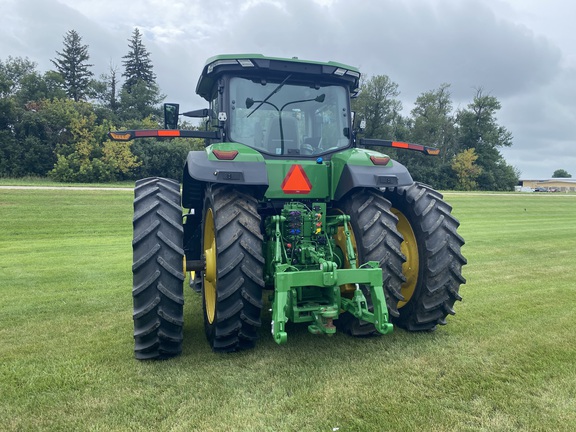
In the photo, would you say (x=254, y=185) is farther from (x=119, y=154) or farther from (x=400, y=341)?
(x=119, y=154)

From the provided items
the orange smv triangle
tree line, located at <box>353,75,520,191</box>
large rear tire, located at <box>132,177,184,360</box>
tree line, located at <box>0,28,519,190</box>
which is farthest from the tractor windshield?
tree line, located at <box>353,75,520,191</box>

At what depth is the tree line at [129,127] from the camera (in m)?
39.9

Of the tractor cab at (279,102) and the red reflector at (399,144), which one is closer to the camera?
the tractor cab at (279,102)

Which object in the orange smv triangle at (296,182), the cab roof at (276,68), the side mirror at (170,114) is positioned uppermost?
the cab roof at (276,68)

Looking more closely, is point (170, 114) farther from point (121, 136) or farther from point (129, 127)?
point (129, 127)

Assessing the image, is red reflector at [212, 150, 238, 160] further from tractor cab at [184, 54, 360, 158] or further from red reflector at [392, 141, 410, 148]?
red reflector at [392, 141, 410, 148]

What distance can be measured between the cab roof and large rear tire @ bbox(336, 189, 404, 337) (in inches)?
56.8

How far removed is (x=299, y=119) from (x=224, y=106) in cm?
84

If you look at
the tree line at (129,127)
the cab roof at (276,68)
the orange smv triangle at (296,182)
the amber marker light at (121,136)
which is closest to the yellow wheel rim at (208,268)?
the orange smv triangle at (296,182)

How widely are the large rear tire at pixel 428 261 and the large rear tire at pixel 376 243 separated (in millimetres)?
387

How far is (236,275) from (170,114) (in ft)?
7.91

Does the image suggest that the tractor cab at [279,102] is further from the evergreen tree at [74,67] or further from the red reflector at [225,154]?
the evergreen tree at [74,67]

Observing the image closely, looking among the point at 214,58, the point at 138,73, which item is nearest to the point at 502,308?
the point at 214,58

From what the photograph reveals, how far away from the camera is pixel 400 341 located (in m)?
4.14
